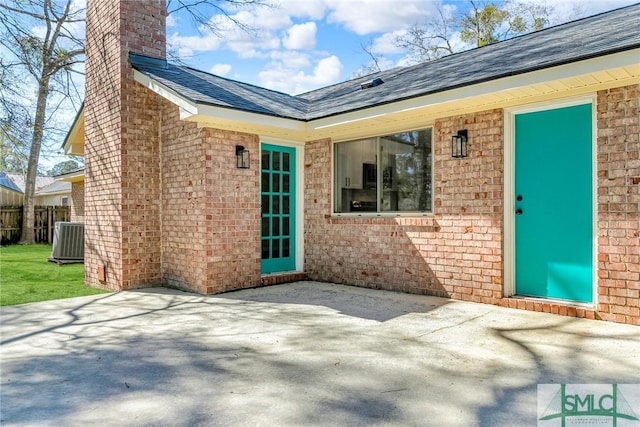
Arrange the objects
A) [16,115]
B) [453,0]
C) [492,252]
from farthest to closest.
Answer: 1. [453,0]
2. [16,115]
3. [492,252]

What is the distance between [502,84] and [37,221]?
1816 centimetres

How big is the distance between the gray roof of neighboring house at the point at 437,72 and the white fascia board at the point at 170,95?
0.24 feet

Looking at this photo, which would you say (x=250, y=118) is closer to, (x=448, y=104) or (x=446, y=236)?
(x=448, y=104)

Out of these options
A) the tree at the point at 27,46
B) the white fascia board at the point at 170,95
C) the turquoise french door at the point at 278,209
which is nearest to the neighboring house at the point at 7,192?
the tree at the point at 27,46

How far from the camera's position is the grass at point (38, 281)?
20.4ft

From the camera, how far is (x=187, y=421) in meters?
2.44

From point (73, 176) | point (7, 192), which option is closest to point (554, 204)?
point (73, 176)

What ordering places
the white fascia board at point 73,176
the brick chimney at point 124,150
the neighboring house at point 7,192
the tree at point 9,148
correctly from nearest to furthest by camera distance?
the brick chimney at point 124,150, the tree at point 9,148, the white fascia board at point 73,176, the neighboring house at point 7,192

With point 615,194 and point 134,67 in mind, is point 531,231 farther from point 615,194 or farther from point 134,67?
point 134,67

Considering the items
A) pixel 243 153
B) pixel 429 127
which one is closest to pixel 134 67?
pixel 243 153

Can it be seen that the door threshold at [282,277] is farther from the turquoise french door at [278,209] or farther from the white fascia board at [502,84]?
the white fascia board at [502,84]

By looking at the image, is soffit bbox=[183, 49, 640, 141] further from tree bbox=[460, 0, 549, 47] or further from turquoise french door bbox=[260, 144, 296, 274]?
tree bbox=[460, 0, 549, 47]

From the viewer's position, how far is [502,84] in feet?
15.4

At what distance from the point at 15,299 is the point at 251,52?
29.1 feet
